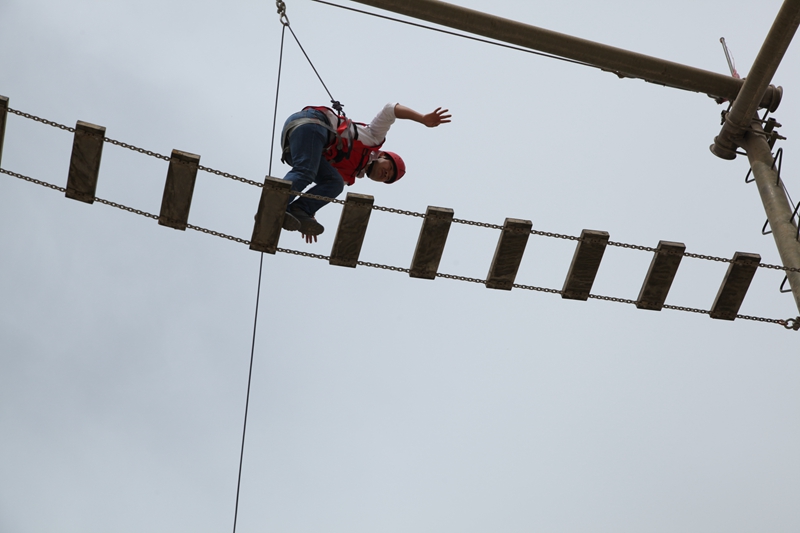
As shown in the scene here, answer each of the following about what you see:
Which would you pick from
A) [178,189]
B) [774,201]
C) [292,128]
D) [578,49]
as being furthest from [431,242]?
[774,201]

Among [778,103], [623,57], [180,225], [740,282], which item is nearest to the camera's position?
[180,225]

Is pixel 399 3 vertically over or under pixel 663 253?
over

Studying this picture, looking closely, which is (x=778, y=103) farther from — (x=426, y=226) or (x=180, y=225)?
(x=180, y=225)

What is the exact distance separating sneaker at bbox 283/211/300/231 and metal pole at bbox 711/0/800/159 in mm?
3567

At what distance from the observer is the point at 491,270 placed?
22.7ft

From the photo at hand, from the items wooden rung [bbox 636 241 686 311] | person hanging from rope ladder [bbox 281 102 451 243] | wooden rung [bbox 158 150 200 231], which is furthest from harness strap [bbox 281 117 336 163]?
wooden rung [bbox 636 241 686 311]

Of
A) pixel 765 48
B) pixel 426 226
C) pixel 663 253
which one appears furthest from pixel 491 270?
pixel 765 48

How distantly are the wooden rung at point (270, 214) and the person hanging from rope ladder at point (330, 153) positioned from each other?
23 cm

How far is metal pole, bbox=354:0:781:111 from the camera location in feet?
23.5

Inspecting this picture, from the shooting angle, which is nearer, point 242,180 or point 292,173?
point 242,180

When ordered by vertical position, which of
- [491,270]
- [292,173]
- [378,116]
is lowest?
[491,270]

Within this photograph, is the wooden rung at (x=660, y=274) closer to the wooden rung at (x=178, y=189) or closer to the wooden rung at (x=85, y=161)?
the wooden rung at (x=178, y=189)

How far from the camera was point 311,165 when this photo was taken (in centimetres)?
729

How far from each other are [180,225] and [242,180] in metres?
0.54
